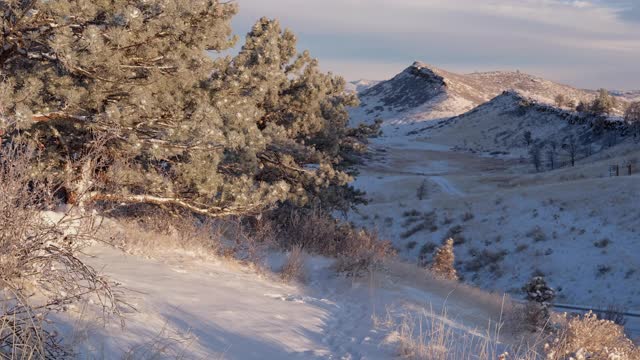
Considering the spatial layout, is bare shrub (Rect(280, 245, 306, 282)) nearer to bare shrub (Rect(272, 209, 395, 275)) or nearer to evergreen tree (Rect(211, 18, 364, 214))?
bare shrub (Rect(272, 209, 395, 275))

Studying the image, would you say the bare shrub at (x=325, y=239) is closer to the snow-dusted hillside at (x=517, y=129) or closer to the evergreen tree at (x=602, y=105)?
the snow-dusted hillside at (x=517, y=129)

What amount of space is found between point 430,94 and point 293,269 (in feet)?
434

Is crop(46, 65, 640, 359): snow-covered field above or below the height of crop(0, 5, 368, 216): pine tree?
below

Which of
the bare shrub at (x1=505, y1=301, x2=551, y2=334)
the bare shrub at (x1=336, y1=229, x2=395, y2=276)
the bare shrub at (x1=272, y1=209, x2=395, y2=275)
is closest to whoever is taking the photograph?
the bare shrub at (x1=505, y1=301, x2=551, y2=334)

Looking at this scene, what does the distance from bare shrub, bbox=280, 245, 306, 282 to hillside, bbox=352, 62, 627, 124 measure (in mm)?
111240

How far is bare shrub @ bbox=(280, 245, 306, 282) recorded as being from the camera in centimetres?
881

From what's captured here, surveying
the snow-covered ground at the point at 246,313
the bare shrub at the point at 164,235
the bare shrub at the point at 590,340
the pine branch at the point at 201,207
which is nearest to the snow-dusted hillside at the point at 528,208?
the pine branch at the point at 201,207

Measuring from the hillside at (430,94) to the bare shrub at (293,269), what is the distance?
11124 centimetres

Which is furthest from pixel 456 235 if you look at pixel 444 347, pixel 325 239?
pixel 444 347

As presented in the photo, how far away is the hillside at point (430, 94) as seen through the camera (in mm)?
125375

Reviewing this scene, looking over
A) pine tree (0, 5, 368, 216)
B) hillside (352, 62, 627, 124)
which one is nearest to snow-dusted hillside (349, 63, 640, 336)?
pine tree (0, 5, 368, 216)

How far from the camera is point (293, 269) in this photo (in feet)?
29.4

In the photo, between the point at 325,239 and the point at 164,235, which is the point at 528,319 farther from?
the point at 164,235

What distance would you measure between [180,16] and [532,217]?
79.8ft
